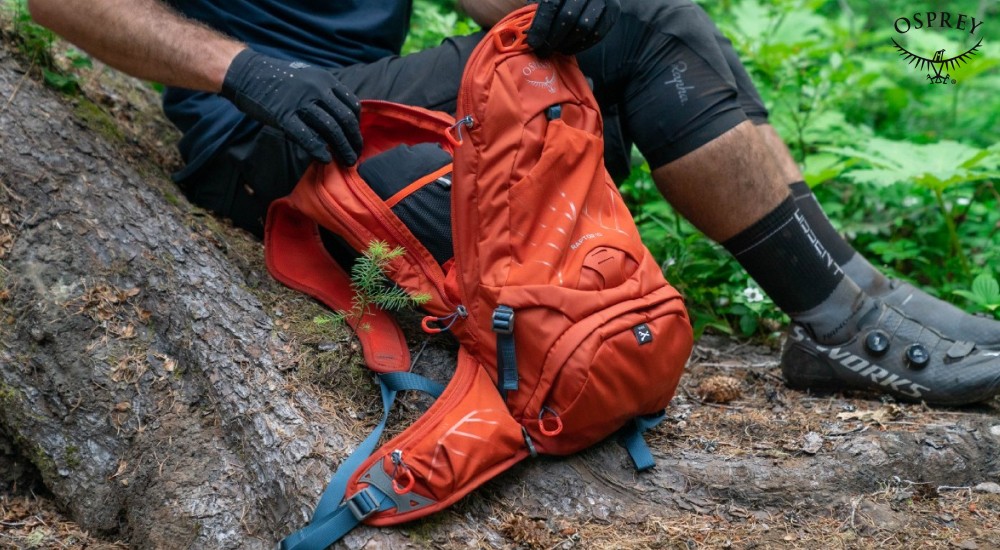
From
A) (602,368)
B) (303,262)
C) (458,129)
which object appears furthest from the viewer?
(303,262)

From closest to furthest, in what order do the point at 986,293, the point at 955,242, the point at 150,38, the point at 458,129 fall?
1. the point at 458,129
2. the point at 150,38
3. the point at 986,293
4. the point at 955,242

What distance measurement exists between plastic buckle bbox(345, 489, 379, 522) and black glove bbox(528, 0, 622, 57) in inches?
44.9

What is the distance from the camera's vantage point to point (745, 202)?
2445 millimetres

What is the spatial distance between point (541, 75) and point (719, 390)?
1.14 metres

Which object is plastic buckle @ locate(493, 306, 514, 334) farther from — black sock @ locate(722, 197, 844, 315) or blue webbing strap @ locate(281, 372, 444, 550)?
black sock @ locate(722, 197, 844, 315)

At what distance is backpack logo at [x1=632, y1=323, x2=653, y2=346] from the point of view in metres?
1.95

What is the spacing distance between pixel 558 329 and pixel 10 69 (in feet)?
6.07

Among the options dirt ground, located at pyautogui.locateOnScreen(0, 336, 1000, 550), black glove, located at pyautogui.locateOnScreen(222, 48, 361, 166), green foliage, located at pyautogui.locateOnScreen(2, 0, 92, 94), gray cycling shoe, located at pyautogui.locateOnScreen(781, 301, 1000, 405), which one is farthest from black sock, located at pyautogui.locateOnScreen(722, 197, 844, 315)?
green foliage, located at pyautogui.locateOnScreen(2, 0, 92, 94)

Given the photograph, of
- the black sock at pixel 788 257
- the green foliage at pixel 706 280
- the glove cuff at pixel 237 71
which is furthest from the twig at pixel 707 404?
the glove cuff at pixel 237 71

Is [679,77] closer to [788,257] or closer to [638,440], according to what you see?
[788,257]

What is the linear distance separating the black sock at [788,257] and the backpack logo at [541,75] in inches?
30.3

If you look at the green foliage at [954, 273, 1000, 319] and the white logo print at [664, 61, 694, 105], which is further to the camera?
the green foliage at [954, 273, 1000, 319]

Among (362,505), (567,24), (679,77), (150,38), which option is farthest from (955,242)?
(150,38)

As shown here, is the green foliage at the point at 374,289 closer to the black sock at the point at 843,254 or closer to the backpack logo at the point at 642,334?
the backpack logo at the point at 642,334
